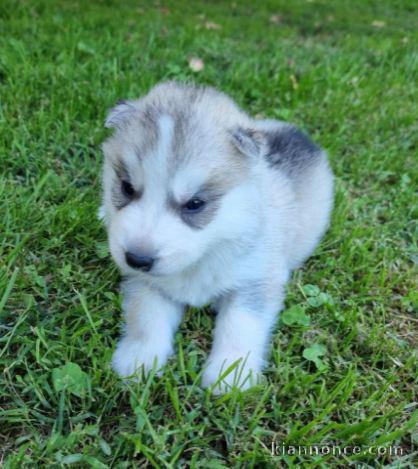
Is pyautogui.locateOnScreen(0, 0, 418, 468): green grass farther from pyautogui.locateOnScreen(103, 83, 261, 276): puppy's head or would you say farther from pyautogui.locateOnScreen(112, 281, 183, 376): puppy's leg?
pyautogui.locateOnScreen(103, 83, 261, 276): puppy's head

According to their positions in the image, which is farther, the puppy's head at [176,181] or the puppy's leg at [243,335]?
the puppy's leg at [243,335]

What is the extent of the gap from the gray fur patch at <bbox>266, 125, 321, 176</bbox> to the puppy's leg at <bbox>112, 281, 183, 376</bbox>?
3.99 feet

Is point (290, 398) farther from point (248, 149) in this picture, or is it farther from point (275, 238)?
point (248, 149)

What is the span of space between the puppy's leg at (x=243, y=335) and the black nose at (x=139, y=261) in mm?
629

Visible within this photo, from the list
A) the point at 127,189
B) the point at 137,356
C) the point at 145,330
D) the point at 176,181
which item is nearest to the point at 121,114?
the point at 127,189

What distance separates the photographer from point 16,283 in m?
2.83

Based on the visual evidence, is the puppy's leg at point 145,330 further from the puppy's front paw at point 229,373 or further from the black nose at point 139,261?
the black nose at point 139,261

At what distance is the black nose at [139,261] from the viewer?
2.35 m

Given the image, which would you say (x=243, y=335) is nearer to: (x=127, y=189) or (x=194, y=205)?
(x=194, y=205)

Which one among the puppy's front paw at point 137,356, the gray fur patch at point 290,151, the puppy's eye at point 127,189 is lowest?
the puppy's front paw at point 137,356

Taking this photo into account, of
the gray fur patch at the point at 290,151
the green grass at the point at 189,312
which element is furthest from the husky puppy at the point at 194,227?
the gray fur patch at the point at 290,151

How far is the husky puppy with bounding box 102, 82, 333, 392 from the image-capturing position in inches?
95.2

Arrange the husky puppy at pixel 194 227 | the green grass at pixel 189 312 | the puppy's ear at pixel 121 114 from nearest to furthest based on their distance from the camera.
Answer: the green grass at pixel 189 312, the husky puppy at pixel 194 227, the puppy's ear at pixel 121 114

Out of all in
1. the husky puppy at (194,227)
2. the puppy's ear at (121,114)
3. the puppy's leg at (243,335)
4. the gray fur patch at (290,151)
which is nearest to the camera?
the husky puppy at (194,227)
